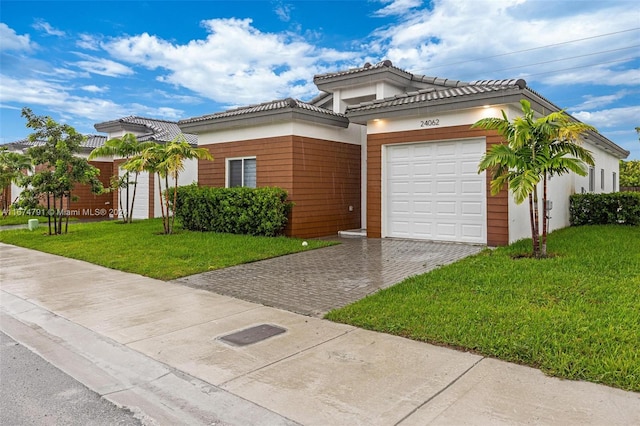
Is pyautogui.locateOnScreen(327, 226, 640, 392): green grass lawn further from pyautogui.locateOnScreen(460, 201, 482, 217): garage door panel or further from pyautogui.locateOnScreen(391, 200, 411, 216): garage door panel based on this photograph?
pyautogui.locateOnScreen(391, 200, 411, 216): garage door panel

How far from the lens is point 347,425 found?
9.40 feet

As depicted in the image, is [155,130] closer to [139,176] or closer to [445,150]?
[139,176]

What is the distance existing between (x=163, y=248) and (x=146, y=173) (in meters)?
11.3

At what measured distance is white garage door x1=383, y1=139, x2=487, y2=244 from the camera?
1045 cm

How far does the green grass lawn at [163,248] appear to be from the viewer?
8.82 meters

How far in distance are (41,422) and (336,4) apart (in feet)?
61.1

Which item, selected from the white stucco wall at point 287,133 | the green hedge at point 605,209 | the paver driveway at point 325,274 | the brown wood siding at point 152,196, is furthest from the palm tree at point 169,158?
the green hedge at point 605,209

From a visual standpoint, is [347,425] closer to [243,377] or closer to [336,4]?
[243,377]

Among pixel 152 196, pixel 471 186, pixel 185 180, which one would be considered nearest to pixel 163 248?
pixel 471 186

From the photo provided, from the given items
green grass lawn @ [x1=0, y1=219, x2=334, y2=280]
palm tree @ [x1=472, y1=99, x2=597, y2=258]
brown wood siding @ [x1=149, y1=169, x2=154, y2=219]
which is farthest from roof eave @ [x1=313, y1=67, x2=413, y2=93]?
brown wood siding @ [x1=149, y1=169, x2=154, y2=219]

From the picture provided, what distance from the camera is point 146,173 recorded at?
67.9 feet

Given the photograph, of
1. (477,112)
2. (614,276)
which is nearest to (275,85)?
(477,112)

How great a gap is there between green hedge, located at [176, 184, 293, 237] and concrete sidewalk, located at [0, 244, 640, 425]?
5.93m

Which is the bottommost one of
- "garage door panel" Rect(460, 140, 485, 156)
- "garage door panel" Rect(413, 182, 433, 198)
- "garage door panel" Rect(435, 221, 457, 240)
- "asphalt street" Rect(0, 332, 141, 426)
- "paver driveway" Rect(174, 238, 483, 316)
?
"asphalt street" Rect(0, 332, 141, 426)
